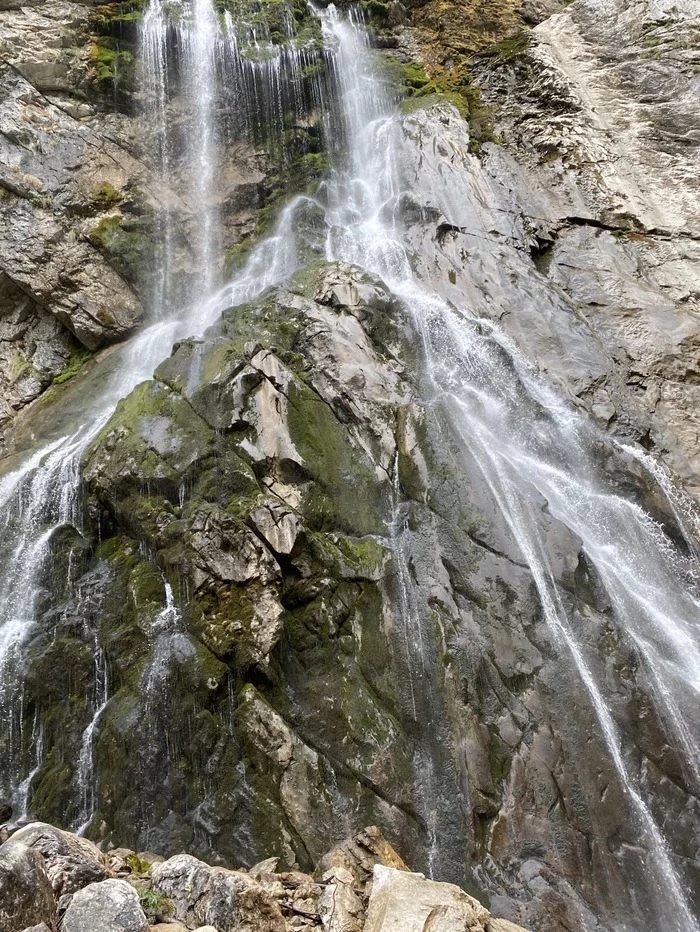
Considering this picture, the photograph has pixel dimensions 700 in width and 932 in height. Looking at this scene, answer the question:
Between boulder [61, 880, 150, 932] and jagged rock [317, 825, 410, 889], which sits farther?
jagged rock [317, 825, 410, 889]

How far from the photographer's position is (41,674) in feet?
27.6

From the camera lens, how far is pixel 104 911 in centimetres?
358

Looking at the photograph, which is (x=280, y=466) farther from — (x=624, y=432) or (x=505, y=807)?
(x=624, y=432)

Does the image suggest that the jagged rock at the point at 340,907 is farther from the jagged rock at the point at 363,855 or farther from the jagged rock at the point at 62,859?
the jagged rock at the point at 62,859

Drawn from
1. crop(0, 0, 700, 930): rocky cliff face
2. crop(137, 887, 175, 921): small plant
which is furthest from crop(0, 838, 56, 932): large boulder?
crop(0, 0, 700, 930): rocky cliff face

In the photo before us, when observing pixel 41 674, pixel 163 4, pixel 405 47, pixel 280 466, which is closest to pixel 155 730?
pixel 41 674

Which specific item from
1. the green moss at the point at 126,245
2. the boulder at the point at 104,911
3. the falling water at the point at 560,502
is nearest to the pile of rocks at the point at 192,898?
the boulder at the point at 104,911

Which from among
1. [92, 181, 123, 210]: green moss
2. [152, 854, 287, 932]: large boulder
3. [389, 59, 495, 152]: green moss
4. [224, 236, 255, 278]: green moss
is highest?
[389, 59, 495, 152]: green moss

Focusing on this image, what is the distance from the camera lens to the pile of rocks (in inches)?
142

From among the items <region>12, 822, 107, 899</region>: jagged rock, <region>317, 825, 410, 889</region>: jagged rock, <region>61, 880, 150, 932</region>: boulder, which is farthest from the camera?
<region>317, 825, 410, 889</region>: jagged rock

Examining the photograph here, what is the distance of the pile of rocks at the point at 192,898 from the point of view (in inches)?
142

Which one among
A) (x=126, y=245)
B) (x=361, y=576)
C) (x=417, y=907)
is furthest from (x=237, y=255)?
(x=417, y=907)

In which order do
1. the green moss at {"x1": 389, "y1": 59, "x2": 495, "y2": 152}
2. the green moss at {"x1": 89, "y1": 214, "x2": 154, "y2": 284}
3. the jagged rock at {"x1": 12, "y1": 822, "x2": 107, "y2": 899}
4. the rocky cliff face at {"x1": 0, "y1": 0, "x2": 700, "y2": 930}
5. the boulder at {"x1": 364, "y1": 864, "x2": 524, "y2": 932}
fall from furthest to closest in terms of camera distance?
the green moss at {"x1": 389, "y1": 59, "x2": 495, "y2": 152} < the green moss at {"x1": 89, "y1": 214, "x2": 154, "y2": 284} < the rocky cliff face at {"x1": 0, "y1": 0, "x2": 700, "y2": 930} < the boulder at {"x1": 364, "y1": 864, "x2": 524, "y2": 932} < the jagged rock at {"x1": 12, "y1": 822, "x2": 107, "y2": 899}

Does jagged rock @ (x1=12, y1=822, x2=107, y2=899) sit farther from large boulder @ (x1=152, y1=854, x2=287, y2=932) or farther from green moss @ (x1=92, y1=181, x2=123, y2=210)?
green moss @ (x1=92, y1=181, x2=123, y2=210)
